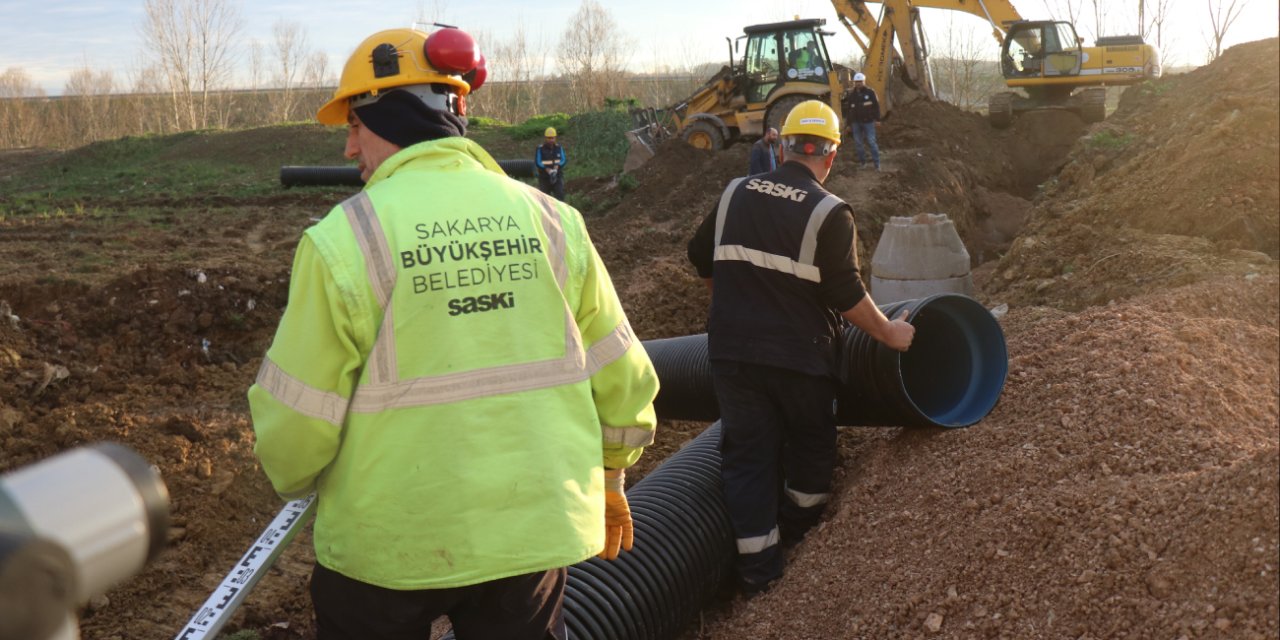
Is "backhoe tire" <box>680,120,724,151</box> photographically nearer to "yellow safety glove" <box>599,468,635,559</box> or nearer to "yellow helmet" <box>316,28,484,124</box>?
"yellow safety glove" <box>599,468,635,559</box>

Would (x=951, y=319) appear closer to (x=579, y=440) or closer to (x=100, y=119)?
(x=579, y=440)

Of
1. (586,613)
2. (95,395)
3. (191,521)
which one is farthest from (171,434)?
(586,613)

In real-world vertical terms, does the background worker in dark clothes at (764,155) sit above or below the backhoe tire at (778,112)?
below

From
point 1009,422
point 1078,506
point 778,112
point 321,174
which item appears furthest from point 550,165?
point 1078,506

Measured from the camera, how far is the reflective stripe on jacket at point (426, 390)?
204 cm

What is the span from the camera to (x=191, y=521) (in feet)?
17.1

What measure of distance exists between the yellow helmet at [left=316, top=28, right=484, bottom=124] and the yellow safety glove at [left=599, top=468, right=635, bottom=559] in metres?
0.99

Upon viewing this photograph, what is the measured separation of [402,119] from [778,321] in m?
2.17

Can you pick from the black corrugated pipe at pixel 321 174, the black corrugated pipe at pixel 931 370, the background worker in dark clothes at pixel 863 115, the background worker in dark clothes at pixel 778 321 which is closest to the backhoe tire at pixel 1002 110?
Answer: the background worker in dark clothes at pixel 863 115

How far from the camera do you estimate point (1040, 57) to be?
61.5ft

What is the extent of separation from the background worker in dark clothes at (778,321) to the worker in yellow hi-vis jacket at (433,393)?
1927 millimetres

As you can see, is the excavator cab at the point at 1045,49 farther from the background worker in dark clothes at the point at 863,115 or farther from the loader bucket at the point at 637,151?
the loader bucket at the point at 637,151

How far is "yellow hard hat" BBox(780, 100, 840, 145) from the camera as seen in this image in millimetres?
4207

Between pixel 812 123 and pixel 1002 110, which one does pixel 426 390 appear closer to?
A: pixel 812 123
